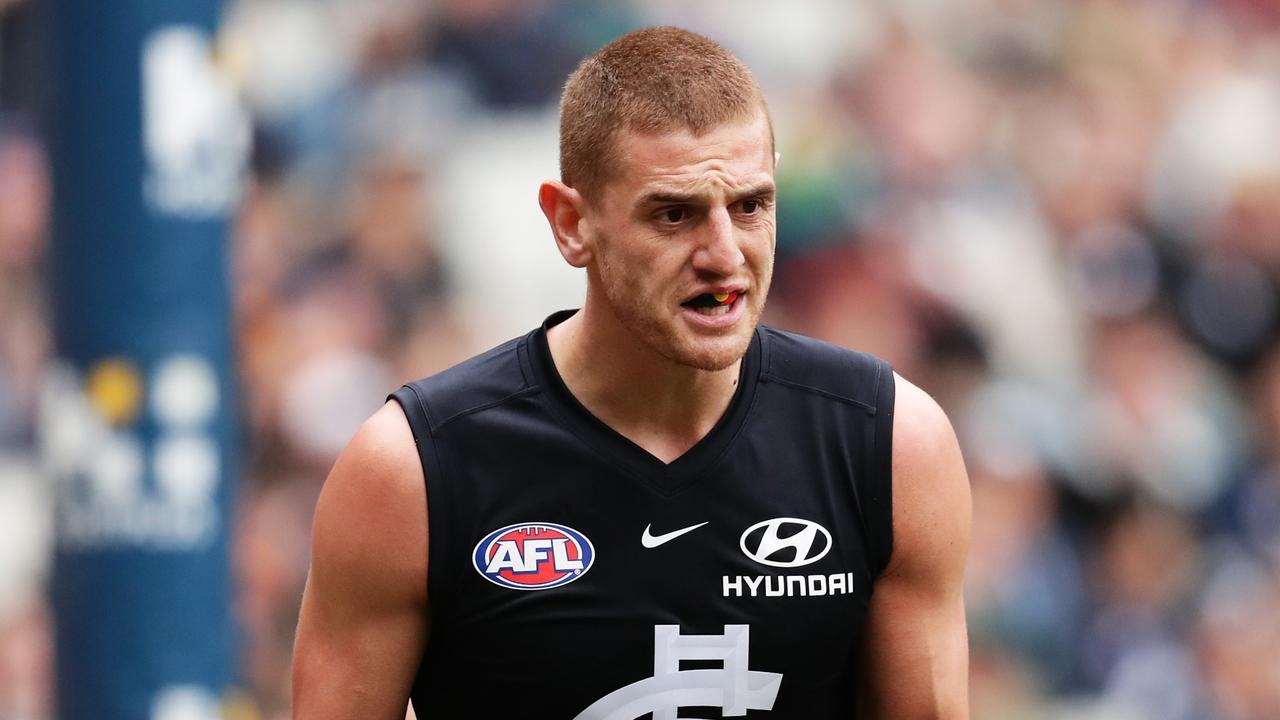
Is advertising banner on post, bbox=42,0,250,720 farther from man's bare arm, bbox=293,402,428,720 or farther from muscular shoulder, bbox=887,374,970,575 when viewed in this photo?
muscular shoulder, bbox=887,374,970,575

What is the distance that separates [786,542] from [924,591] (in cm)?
32

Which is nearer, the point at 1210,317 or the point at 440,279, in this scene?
the point at 440,279

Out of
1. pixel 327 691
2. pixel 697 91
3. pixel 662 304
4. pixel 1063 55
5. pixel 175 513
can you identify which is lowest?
pixel 327 691

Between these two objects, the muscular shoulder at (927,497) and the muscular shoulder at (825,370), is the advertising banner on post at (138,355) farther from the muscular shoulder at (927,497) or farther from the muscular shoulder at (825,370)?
the muscular shoulder at (927,497)

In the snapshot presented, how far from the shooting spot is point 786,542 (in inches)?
139

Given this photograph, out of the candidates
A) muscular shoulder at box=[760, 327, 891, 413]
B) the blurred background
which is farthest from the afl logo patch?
the blurred background

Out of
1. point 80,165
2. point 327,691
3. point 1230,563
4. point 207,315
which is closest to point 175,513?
point 207,315

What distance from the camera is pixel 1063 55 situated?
9.39 metres

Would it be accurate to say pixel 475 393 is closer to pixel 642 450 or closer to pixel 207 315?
pixel 642 450

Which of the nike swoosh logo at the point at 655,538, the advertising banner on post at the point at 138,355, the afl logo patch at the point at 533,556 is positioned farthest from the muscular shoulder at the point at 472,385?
the advertising banner on post at the point at 138,355

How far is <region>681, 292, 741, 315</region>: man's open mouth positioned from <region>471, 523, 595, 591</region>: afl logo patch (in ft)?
1.71

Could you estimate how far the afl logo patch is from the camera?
3.44 metres

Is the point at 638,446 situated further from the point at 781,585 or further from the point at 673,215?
the point at 673,215

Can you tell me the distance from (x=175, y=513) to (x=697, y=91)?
219 cm
